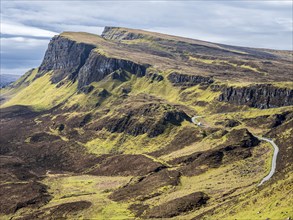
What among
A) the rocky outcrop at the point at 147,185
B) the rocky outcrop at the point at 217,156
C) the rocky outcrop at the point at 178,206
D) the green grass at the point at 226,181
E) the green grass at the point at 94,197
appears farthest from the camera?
the rocky outcrop at the point at 217,156

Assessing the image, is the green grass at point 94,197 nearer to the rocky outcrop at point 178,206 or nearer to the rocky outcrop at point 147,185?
the rocky outcrop at point 147,185

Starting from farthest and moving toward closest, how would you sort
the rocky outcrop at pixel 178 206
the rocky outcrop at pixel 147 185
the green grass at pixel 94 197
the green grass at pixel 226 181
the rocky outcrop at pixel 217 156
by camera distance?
the rocky outcrop at pixel 217 156 < the rocky outcrop at pixel 147 185 < the green grass at pixel 94 197 < the green grass at pixel 226 181 < the rocky outcrop at pixel 178 206

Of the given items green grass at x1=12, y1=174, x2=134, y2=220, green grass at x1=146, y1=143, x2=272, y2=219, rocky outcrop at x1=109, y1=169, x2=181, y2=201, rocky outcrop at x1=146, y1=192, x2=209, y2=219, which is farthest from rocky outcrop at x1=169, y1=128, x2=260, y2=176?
rocky outcrop at x1=146, y1=192, x2=209, y2=219

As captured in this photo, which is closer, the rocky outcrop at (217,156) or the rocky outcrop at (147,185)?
the rocky outcrop at (147,185)

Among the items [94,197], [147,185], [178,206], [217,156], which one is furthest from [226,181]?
[94,197]

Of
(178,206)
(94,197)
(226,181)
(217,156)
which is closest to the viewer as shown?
(178,206)

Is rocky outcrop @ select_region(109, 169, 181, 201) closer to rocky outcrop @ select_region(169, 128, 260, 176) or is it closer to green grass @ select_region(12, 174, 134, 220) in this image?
green grass @ select_region(12, 174, 134, 220)

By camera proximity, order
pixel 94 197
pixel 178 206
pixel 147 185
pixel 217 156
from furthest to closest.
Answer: pixel 217 156 → pixel 147 185 → pixel 94 197 → pixel 178 206

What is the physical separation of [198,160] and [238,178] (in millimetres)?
33412

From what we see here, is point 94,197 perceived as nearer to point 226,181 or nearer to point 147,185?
point 147,185

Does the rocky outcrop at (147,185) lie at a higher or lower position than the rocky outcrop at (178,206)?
lower

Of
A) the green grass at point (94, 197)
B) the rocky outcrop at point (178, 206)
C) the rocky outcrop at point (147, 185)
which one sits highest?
the rocky outcrop at point (178, 206)

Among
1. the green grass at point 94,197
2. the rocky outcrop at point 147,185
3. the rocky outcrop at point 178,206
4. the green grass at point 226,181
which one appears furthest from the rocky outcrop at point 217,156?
the rocky outcrop at point 178,206

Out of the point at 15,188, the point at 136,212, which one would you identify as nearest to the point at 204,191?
the point at 136,212
